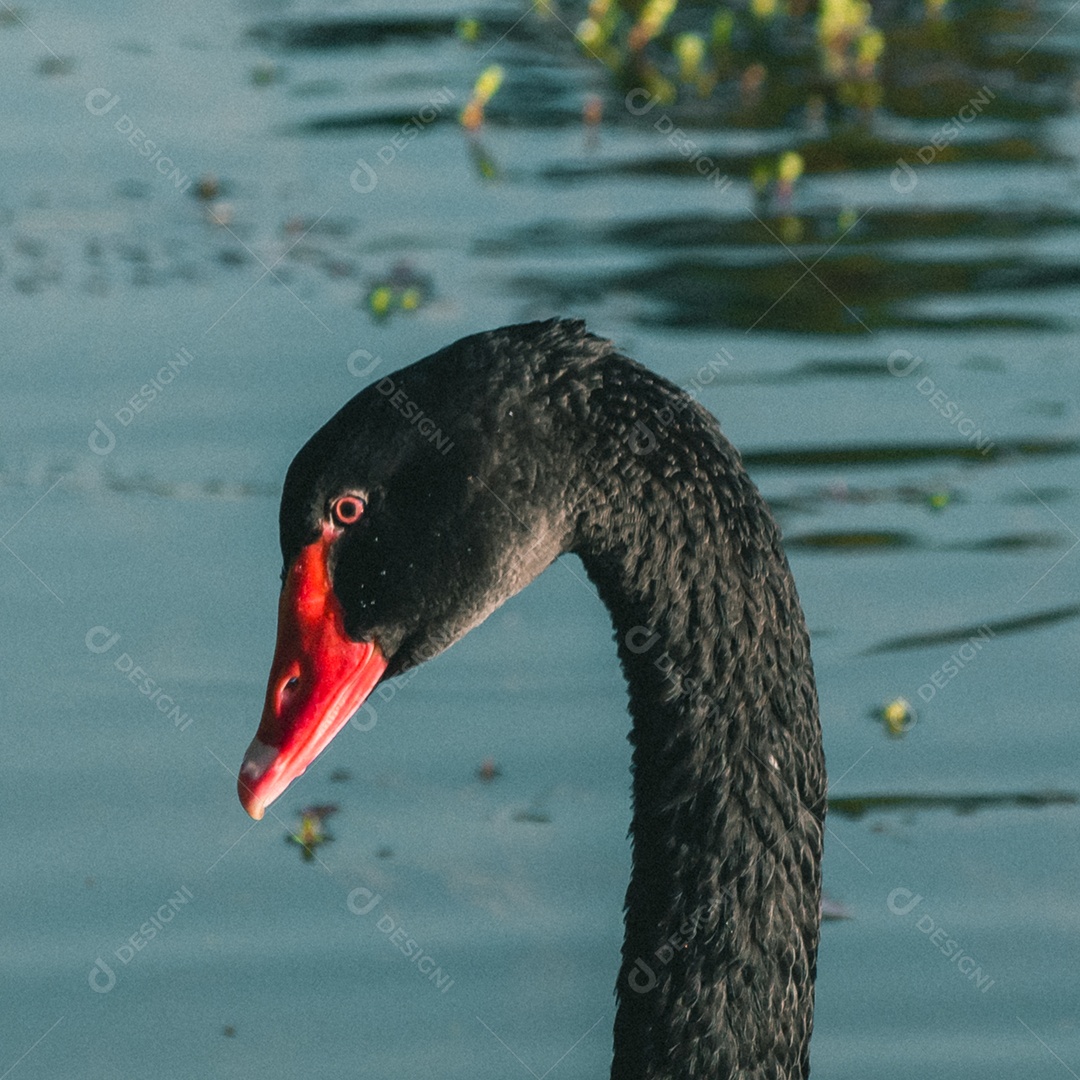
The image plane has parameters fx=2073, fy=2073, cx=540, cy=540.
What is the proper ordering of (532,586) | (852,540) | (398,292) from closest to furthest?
1. (532,586)
2. (852,540)
3. (398,292)

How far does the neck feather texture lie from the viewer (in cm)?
375

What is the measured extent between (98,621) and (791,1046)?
3347 mm

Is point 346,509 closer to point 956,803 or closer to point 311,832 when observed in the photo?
point 311,832

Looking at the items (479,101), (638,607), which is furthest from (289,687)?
(479,101)

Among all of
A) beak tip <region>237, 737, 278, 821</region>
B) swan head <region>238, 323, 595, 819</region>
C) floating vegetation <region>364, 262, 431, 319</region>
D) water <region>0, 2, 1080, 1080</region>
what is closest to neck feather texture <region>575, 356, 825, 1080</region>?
swan head <region>238, 323, 595, 819</region>

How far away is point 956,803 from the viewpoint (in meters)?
5.77

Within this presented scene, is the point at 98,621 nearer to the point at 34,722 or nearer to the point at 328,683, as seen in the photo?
the point at 34,722

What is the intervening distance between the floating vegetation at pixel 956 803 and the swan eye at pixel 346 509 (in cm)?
240

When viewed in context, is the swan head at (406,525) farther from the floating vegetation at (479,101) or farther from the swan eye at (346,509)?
the floating vegetation at (479,101)

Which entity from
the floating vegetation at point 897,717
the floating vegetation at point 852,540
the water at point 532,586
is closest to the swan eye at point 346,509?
the water at point 532,586

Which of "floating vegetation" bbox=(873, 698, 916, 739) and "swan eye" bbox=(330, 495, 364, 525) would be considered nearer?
"swan eye" bbox=(330, 495, 364, 525)

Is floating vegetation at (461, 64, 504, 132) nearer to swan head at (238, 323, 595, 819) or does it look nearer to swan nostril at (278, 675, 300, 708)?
swan head at (238, 323, 595, 819)

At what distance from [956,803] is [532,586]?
5.53 ft

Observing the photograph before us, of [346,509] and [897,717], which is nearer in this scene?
[346,509]
